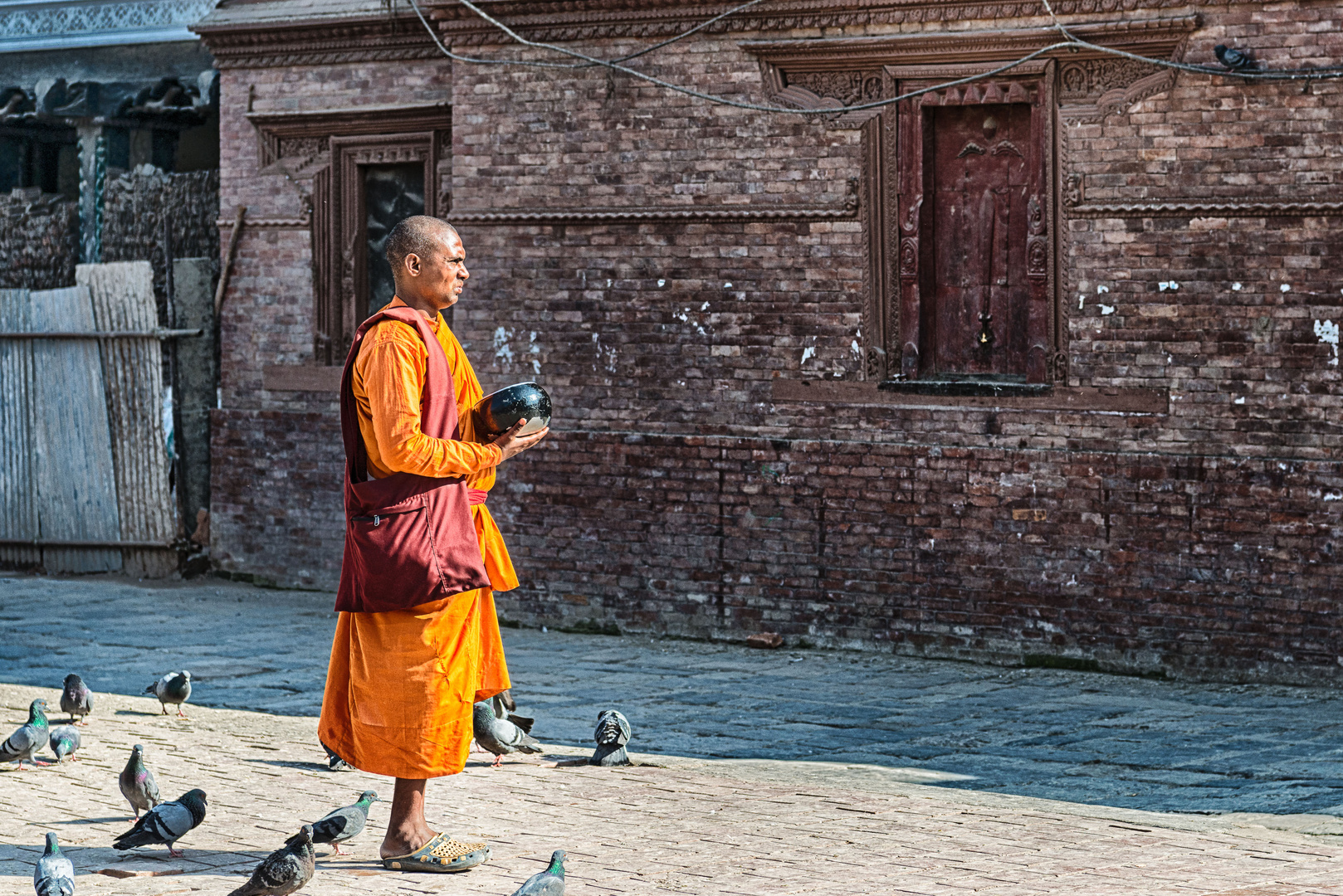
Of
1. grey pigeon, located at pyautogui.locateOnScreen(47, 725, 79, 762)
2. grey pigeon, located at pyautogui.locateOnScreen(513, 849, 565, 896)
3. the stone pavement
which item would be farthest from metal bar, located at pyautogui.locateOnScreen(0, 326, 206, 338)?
grey pigeon, located at pyautogui.locateOnScreen(513, 849, 565, 896)

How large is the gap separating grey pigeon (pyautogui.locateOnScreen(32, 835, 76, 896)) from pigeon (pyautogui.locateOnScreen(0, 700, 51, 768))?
2254mm

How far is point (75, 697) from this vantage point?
8875 millimetres

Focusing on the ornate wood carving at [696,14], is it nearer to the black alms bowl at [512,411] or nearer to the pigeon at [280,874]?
the black alms bowl at [512,411]

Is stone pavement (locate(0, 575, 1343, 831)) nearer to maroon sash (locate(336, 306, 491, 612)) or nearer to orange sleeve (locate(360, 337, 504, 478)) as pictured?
maroon sash (locate(336, 306, 491, 612))

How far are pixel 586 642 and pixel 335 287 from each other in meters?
3.97

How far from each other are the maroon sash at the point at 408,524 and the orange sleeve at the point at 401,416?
0.09m

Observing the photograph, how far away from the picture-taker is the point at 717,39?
39.7ft

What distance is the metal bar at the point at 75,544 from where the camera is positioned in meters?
15.2

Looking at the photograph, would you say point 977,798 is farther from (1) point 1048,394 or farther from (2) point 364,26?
(2) point 364,26

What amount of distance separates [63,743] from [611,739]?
2.41 meters

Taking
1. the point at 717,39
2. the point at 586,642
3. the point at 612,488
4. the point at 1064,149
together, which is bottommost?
the point at 586,642

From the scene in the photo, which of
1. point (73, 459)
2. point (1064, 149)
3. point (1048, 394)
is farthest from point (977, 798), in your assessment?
point (73, 459)

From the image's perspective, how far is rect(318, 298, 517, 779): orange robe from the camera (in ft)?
20.1

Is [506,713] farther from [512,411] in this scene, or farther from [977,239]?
[977,239]
